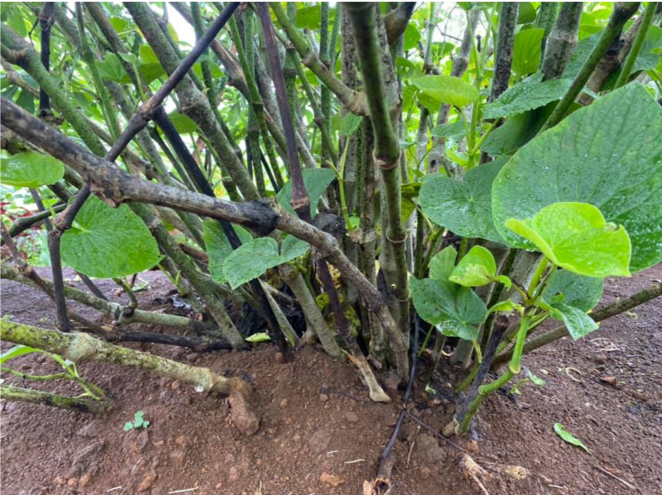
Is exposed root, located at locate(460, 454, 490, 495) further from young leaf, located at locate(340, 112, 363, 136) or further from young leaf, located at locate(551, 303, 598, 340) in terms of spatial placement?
young leaf, located at locate(340, 112, 363, 136)

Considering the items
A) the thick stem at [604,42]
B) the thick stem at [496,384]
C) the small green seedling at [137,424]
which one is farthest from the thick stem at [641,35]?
the small green seedling at [137,424]

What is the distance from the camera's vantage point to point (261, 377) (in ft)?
2.30

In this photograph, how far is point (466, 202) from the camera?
0.40m

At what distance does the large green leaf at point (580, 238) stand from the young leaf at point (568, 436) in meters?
0.52

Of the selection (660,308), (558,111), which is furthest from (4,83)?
(660,308)

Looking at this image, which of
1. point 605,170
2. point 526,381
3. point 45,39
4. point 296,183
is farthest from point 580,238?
point 45,39

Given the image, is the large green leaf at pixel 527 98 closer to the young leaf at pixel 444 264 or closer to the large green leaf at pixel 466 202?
the large green leaf at pixel 466 202

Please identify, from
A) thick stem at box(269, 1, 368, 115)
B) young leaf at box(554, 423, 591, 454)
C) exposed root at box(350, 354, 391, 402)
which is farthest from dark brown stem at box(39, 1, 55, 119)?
young leaf at box(554, 423, 591, 454)

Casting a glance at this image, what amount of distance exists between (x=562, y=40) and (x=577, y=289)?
279 mm

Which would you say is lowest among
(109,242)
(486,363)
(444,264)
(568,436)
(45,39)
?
(568,436)

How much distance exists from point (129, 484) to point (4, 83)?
2.10ft

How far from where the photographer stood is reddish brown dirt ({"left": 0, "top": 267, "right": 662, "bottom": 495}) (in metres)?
0.54

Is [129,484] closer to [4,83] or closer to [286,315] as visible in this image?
[286,315]

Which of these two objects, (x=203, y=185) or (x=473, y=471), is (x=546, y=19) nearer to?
(x=203, y=185)
